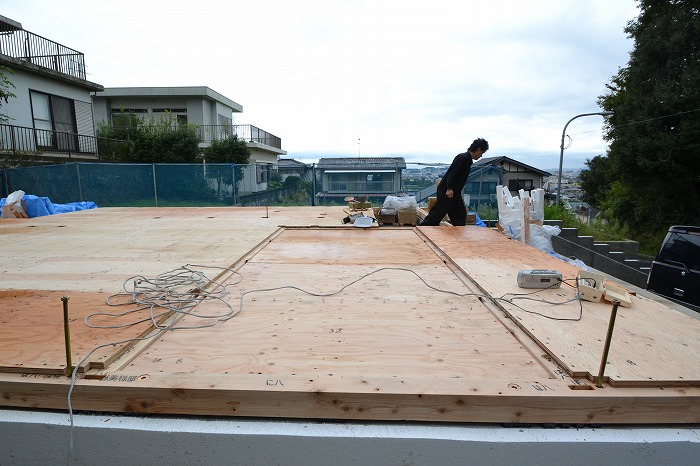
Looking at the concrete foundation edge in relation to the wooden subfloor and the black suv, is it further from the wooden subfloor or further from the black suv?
the black suv

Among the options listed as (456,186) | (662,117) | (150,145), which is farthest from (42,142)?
(662,117)

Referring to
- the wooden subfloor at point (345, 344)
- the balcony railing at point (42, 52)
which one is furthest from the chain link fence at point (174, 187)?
the wooden subfloor at point (345, 344)

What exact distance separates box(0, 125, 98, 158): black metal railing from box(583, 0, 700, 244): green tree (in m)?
17.5

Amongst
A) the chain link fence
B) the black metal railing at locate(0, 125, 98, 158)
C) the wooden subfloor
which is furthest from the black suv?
the black metal railing at locate(0, 125, 98, 158)

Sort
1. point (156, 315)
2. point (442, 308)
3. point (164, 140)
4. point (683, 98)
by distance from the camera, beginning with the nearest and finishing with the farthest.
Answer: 1. point (156, 315)
2. point (442, 308)
3. point (683, 98)
4. point (164, 140)

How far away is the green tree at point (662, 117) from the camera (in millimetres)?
10992

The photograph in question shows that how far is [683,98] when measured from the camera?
1096cm

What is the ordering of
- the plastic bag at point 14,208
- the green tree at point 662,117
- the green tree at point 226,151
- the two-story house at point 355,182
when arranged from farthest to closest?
the green tree at point 226,151, the green tree at point 662,117, the two-story house at point 355,182, the plastic bag at point 14,208

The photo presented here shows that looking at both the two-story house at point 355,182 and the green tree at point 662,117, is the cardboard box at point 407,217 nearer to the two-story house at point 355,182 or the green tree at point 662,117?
the two-story house at point 355,182

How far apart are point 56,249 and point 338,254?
2.53m

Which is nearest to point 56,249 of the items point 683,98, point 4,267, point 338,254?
point 4,267

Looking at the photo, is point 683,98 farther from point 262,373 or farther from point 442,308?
point 262,373

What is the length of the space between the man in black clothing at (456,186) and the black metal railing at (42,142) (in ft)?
36.1

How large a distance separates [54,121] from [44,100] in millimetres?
650
